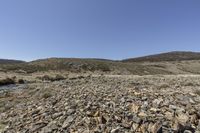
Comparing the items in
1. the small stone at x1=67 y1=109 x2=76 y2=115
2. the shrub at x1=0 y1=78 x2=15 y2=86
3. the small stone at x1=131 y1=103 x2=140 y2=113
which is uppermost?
the small stone at x1=131 y1=103 x2=140 y2=113

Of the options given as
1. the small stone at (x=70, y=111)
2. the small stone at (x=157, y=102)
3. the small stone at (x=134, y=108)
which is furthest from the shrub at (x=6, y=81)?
the small stone at (x=157, y=102)

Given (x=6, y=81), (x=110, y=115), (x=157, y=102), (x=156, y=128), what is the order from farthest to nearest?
(x=6, y=81)
(x=157, y=102)
(x=110, y=115)
(x=156, y=128)

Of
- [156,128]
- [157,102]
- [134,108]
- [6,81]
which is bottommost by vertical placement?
[6,81]

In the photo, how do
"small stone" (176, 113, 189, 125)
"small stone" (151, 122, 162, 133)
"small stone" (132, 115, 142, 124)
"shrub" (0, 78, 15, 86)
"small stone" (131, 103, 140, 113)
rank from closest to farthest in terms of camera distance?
"small stone" (151, 122, 162, 133) → "small stone" (176, 113, 189, 125) → "small stone" (132, 115, 142, 124) → "small stone" (131, 103, 140, 113) → "shrub" (0, 78, 15, 86)

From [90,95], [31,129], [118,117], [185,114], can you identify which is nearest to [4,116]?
[31,129]

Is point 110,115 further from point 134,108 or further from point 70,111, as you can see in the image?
point 70,111

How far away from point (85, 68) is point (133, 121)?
159ft

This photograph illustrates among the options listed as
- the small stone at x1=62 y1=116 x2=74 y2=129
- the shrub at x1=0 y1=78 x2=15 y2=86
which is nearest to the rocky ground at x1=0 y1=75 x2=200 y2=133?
the small stone at x1=62 y1=116 x2=74 y2=129

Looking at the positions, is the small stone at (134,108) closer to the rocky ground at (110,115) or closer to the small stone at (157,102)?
the rocky ground at (110,115)

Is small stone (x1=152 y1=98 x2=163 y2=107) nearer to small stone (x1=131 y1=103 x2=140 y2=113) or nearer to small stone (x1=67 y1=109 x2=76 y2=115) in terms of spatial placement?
small stone (x1=131 y1=103 x2=140 y2=113)

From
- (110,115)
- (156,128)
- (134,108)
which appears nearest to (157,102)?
(134,108)

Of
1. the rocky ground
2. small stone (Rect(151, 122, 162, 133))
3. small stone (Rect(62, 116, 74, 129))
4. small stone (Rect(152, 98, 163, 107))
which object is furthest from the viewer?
small stone (Rect(152, 98, 163, 107))

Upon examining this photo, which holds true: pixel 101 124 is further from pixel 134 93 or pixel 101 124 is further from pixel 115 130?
pixel 134 93

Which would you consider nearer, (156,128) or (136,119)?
(156,128)
